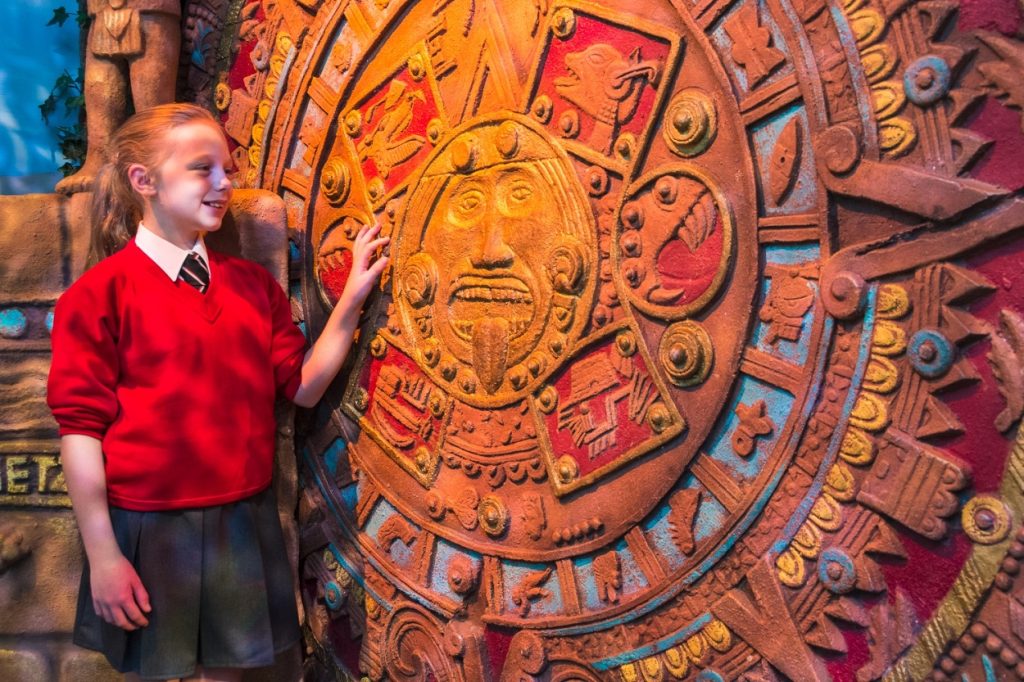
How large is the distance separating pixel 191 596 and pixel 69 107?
6.41ft

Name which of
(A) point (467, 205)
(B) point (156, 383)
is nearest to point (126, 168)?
(B) point (156, 383)

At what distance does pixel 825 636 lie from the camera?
158cm

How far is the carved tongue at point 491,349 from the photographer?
2029 millimetres

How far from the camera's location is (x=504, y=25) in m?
2.00

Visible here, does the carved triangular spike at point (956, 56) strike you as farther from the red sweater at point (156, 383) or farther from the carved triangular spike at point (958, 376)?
the red sweater at point (156, 383)

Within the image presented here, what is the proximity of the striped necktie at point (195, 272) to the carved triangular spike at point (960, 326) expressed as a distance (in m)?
1.58

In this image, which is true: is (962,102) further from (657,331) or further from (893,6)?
(657,331)

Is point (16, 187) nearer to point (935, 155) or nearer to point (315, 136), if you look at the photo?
point (315, 136)

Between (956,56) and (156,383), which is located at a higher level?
(956,56)

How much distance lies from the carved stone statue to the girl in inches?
13.1

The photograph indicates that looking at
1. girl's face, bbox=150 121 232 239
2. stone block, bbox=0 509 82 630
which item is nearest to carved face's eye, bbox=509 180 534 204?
girl's face, bbox=150 121 232 239

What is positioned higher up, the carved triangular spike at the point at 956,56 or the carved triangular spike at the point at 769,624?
the carved triangular spike at the point at 956,56

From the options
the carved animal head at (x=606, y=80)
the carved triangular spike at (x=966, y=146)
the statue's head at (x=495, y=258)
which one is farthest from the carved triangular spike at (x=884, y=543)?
the carved animal head at (x=606, y=80)

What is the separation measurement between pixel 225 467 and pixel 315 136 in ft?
2.98
